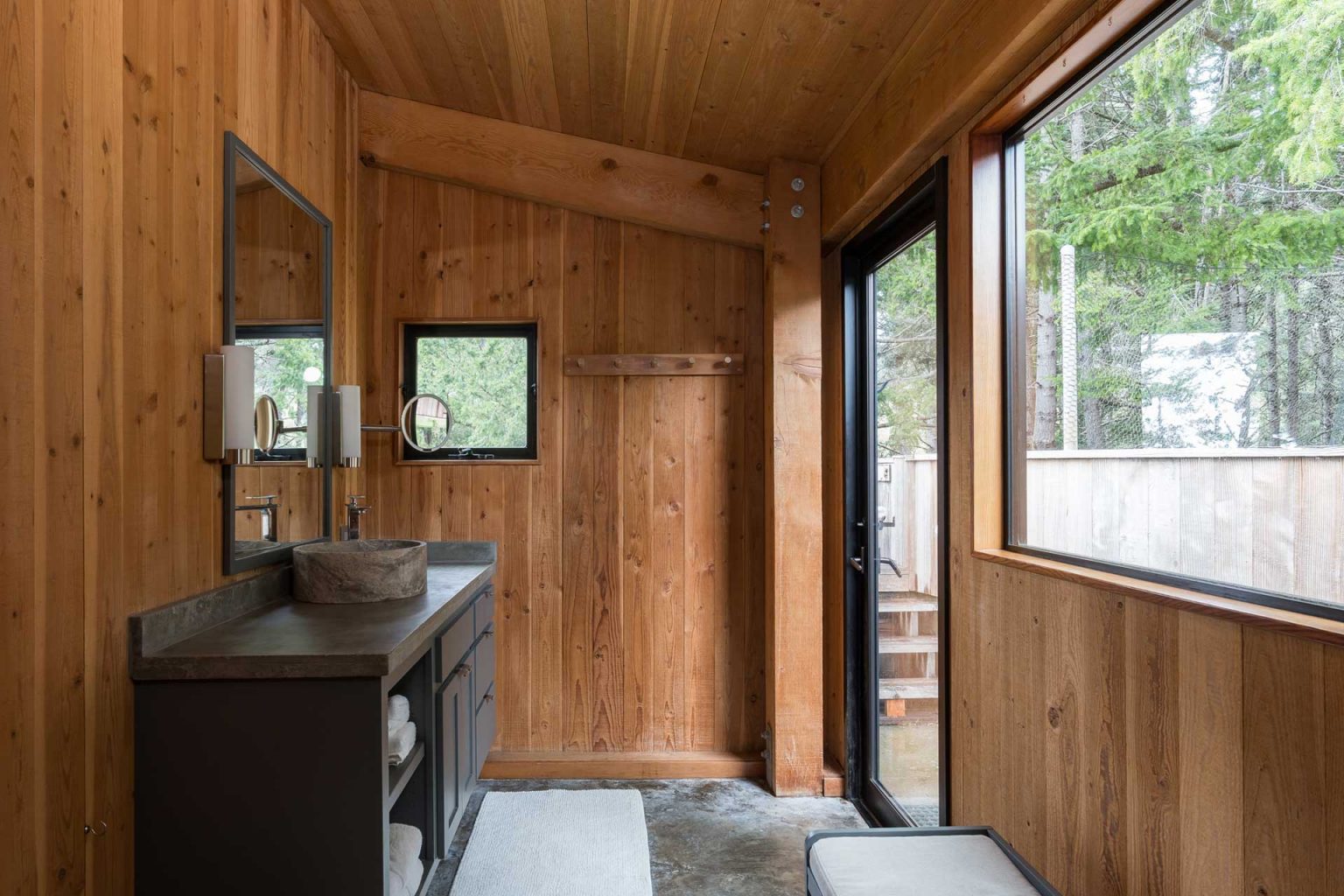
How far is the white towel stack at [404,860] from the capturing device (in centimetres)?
182

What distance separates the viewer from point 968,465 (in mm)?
2021

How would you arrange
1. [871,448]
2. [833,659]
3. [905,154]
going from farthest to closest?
[833,659]
[871,448]
[905,154]

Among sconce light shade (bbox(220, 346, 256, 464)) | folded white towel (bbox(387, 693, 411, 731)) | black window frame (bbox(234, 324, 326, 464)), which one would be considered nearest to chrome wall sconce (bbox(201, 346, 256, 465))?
sconce light shade (bbox(220, 346, 256, 464))

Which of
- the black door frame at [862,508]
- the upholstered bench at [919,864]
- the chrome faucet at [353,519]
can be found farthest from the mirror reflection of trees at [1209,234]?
the chrome faucet at [353,519]

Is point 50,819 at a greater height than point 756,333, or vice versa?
point 756,333

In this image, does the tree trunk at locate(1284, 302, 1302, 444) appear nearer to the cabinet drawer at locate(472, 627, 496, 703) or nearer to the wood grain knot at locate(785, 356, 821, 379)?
the wood grain knot at locate(785, 356, 821, 379)

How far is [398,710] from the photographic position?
1964mm

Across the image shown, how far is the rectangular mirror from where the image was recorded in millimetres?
2045

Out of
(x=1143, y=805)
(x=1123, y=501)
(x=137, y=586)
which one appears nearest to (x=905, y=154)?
(x=1123, y=501)

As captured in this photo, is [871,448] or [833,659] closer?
[871,448]

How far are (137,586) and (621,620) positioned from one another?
1.92m

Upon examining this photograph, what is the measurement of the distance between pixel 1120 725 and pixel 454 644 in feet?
5.42

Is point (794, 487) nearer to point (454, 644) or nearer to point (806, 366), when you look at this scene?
point (806, 366)

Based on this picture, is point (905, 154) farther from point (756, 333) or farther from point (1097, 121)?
point (756, 333)
